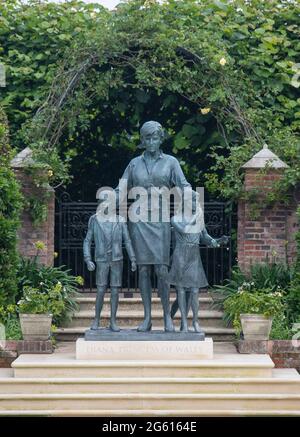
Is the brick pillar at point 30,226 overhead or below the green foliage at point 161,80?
below

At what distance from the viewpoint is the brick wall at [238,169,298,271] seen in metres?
13.5

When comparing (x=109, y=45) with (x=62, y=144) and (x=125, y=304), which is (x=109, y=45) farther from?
(x=125, y=304)

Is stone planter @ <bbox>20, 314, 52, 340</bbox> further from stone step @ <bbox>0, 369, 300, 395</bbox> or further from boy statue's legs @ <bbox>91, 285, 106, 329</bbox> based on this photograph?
stone step @ <bbox>0, 369, 300, 395</bbox>

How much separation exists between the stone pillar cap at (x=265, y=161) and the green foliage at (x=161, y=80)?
0.63 ft

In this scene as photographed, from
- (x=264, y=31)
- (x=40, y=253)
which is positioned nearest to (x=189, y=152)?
(x=264, y=31)

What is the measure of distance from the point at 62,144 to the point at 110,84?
1.63 metres

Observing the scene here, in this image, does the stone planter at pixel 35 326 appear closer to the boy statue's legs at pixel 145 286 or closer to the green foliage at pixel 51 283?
the green foliage at pixel 51 283

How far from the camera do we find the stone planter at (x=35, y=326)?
1159cm

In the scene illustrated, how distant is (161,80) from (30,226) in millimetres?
2530

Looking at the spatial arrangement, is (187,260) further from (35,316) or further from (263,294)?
(35,316)

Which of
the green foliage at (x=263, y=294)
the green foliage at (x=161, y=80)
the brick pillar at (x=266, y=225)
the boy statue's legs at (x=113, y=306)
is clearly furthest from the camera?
the green foliage at (x=161, y=80)

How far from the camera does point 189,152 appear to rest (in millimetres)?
15539

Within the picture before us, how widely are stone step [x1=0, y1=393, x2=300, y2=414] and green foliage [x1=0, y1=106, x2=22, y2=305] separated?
1971 millimetres

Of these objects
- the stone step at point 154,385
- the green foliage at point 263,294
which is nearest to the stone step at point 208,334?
the green foliage at point 263,294
